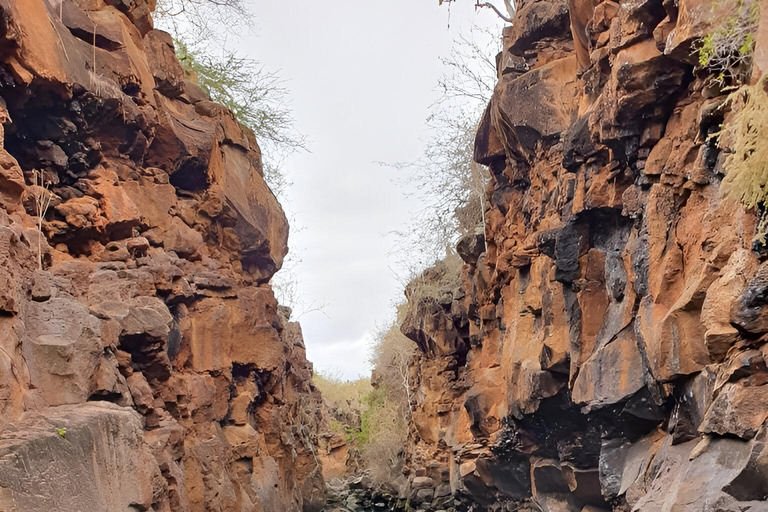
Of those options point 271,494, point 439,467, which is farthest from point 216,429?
point 439,467

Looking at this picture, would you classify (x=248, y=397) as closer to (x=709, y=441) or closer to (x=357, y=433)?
(x=709, y=441)

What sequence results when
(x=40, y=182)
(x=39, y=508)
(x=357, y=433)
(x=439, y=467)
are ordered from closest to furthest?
(x=39, y=508) → (x=40, y=182) → (x=439, y=467) → (x=357, y=433)

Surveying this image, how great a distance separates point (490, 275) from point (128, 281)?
805 centimetres

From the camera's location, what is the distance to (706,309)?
502 cm

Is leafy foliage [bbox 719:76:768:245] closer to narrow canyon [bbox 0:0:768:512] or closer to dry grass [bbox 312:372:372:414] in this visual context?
narrow canyon [bbox 0:0:768:512]

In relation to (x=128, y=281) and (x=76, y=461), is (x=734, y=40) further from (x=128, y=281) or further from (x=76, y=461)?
(x=128, y=281)

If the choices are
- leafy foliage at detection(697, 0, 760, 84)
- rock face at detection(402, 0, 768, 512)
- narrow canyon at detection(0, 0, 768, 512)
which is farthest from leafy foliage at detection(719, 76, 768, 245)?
leafy foliage at detection(697, 0, 760, 84)

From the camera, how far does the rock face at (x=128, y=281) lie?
5.38 meters

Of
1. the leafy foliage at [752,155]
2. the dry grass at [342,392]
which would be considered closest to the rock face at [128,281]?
the leafy foliage at [752,155]

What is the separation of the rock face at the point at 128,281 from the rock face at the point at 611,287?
4.81 meters

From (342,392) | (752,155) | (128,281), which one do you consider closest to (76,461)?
(128,281)

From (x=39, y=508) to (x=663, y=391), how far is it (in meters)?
5.58

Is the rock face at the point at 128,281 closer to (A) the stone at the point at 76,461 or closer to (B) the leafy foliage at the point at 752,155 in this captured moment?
(A) the stone at the point at 76,461

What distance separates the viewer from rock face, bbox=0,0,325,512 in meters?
5.38
